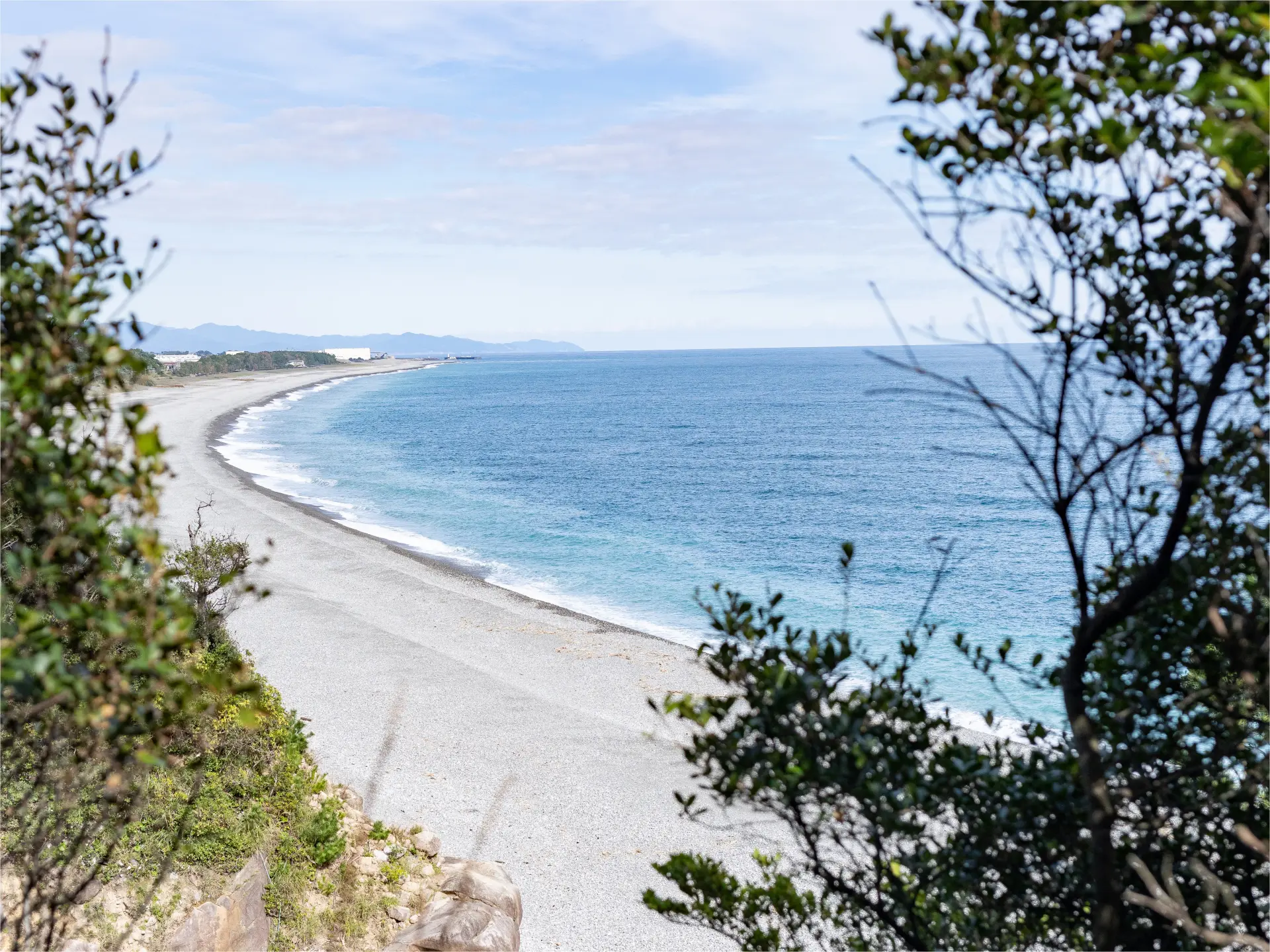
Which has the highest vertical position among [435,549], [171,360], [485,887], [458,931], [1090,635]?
[171,360]

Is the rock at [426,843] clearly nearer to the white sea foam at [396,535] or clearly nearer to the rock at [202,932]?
the rock at [202,932]

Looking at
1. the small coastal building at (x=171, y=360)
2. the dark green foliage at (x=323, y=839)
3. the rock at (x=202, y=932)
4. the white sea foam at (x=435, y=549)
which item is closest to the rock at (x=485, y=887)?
the dark green foliage at (x=323, y=839)

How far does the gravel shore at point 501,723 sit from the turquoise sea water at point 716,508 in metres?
4.06

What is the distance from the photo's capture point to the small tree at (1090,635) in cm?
362

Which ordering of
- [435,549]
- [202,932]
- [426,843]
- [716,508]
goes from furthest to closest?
1. [716,508]
2. [435,549]
3. [426,843]
4. [202,932]

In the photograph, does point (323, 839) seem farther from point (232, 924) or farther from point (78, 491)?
point (78, 491)

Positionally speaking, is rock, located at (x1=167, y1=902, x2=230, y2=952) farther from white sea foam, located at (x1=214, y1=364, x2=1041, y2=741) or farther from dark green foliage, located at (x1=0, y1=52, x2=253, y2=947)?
white sea foam, located at (x1=214, y1=364, x2=1041, y2=741)

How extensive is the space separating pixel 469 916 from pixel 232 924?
244cm

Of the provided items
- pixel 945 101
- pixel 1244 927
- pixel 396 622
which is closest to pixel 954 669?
pixel 396 622

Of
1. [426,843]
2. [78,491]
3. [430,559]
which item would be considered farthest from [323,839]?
[430,559]

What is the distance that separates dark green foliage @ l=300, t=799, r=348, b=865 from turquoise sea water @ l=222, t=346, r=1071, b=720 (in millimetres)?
6709

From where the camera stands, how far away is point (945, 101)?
365cm

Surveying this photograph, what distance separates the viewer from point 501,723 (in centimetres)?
1866

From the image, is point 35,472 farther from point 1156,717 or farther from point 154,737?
point 1156,717
